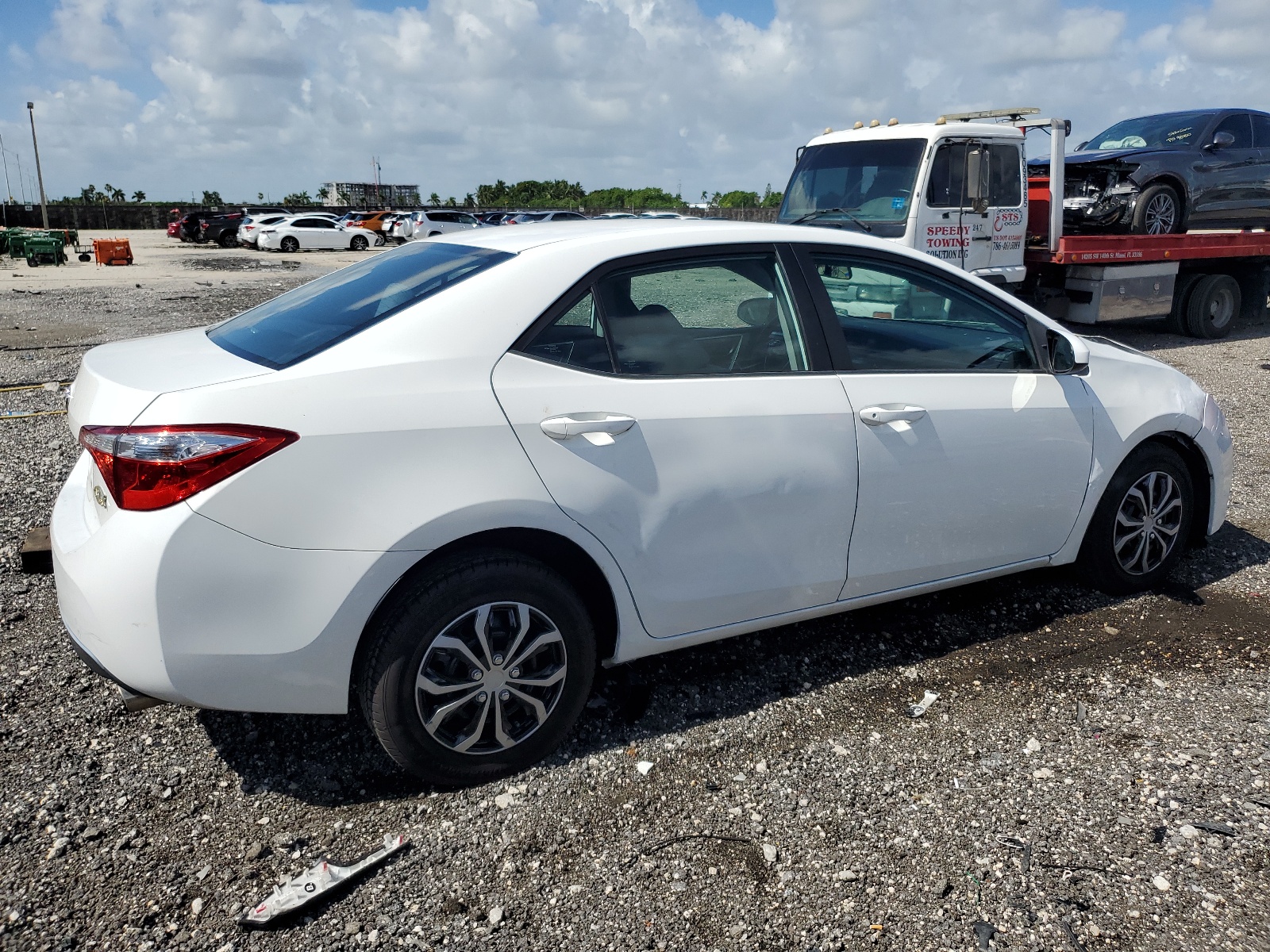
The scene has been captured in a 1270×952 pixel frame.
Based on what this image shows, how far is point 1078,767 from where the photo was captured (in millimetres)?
3217

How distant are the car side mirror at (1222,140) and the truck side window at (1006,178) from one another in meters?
3.96

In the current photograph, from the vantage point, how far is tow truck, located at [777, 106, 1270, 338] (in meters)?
9.88

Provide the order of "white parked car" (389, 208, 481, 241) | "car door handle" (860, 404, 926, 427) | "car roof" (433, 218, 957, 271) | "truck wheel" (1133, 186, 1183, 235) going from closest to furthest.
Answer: "car roof" (433, 218, 957, 271) → "car door handle" (860, 404, 926, 427) → "truck wheel" (1133, 186, 1183, 235) → "white parked car" (389, 208, 481, 241)

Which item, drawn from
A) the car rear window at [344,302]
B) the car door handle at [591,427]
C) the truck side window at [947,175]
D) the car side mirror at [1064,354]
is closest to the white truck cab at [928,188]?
the truck side window at [947,175]

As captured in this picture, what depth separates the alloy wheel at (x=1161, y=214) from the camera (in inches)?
495

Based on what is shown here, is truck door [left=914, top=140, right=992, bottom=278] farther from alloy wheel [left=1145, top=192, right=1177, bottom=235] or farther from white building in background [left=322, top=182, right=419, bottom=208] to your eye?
white building in background [left=322, top=182, right=419, bottom=208]

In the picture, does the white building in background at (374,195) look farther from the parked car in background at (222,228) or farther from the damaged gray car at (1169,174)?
the damaged gray car at (1169,174)

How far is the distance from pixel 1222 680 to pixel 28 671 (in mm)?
4499

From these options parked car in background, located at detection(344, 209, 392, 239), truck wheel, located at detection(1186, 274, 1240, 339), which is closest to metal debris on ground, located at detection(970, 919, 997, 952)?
truck wheel, located at detection(1186, 274, 1240, 339)

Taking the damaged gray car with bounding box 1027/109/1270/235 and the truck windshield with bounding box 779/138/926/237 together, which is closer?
the truck windshield with bounding box 779/138/926/237

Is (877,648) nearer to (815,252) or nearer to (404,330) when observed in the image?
(815,252)

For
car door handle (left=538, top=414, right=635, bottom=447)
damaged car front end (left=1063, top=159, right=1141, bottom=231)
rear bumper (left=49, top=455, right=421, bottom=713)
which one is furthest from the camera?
damaged car front end (left=1063, top=159, right=1141, bottom=231)

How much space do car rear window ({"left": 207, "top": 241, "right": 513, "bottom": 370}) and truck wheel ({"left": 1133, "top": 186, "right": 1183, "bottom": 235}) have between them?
11460 millimetres

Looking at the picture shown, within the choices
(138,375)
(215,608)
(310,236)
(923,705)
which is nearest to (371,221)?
(310,236)
